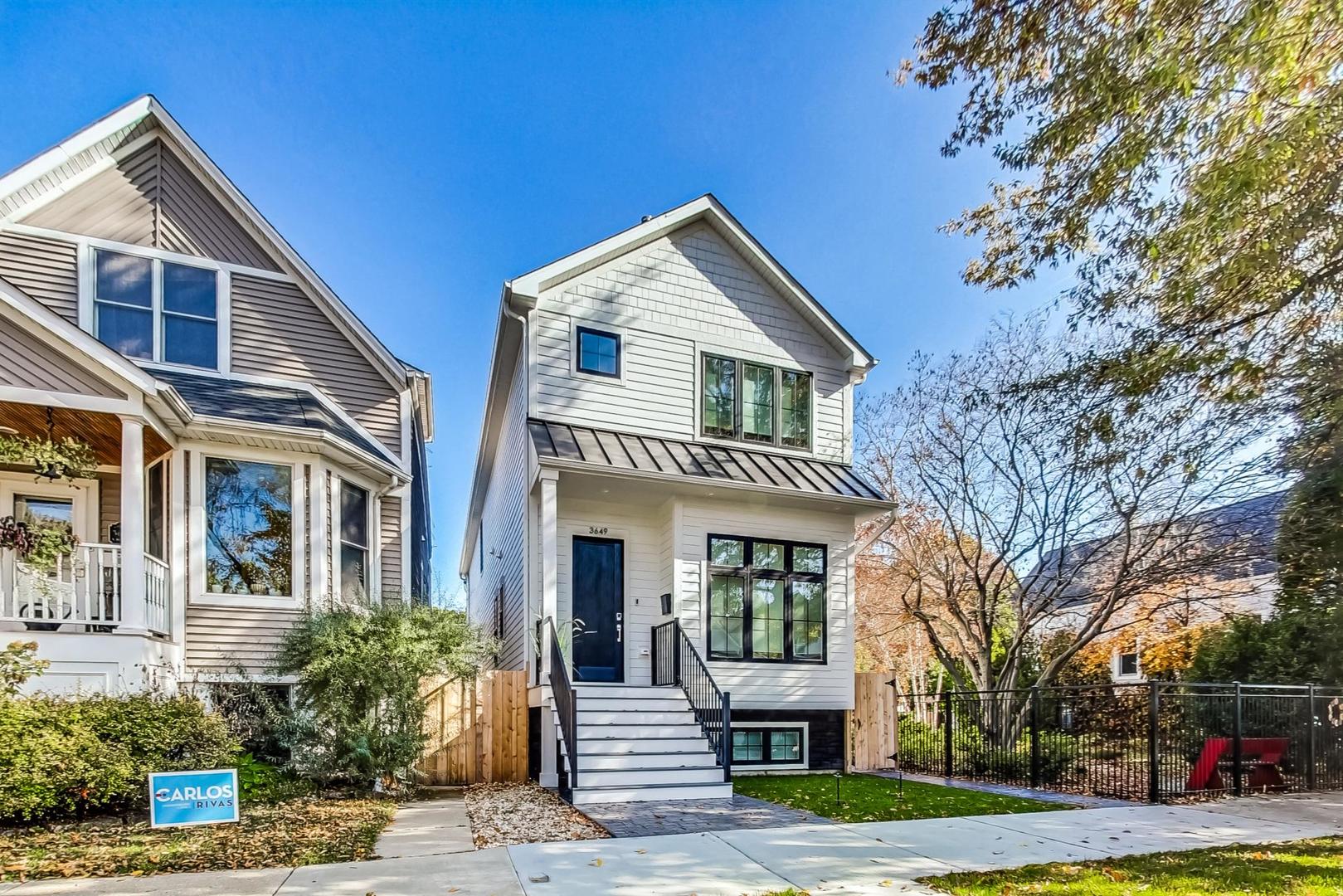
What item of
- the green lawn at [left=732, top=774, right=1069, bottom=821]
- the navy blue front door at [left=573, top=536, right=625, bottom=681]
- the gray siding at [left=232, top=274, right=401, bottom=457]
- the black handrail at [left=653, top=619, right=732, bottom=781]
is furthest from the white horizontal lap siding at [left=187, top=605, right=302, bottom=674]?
the green lawn at [left=732, top=774, right=1069, bottom=821]

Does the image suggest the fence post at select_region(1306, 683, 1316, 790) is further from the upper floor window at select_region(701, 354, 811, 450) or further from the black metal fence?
the upper floor window at select_region(701, 354, 811, 450)

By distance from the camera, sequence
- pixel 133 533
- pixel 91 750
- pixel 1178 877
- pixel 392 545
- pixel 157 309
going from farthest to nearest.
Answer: pixel 392 545 → pixel 157 309 → pixel 133 533 → pixel 91 750 → pixel 1178 877

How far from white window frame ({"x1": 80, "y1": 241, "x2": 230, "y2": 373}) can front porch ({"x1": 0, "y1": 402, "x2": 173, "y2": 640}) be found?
1474mm

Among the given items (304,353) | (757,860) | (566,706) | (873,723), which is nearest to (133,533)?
(304,353)

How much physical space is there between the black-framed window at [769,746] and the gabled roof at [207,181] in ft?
23.9

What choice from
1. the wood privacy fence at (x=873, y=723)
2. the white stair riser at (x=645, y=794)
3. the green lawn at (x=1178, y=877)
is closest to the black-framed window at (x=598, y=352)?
the white stair riser at (x=645, y=794)

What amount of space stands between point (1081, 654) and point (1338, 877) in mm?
13210

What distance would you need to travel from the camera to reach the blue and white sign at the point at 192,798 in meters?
5.72

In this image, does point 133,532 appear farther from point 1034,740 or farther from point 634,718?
point 1034,740

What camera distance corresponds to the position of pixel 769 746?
35.4 feet

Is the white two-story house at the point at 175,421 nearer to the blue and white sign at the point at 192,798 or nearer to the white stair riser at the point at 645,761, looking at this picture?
the blue and white sign at the point at 192,798

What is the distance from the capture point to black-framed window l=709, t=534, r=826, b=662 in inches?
424

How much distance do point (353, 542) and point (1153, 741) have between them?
10386 mm

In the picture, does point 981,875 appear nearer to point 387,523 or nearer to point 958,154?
point 958,154
